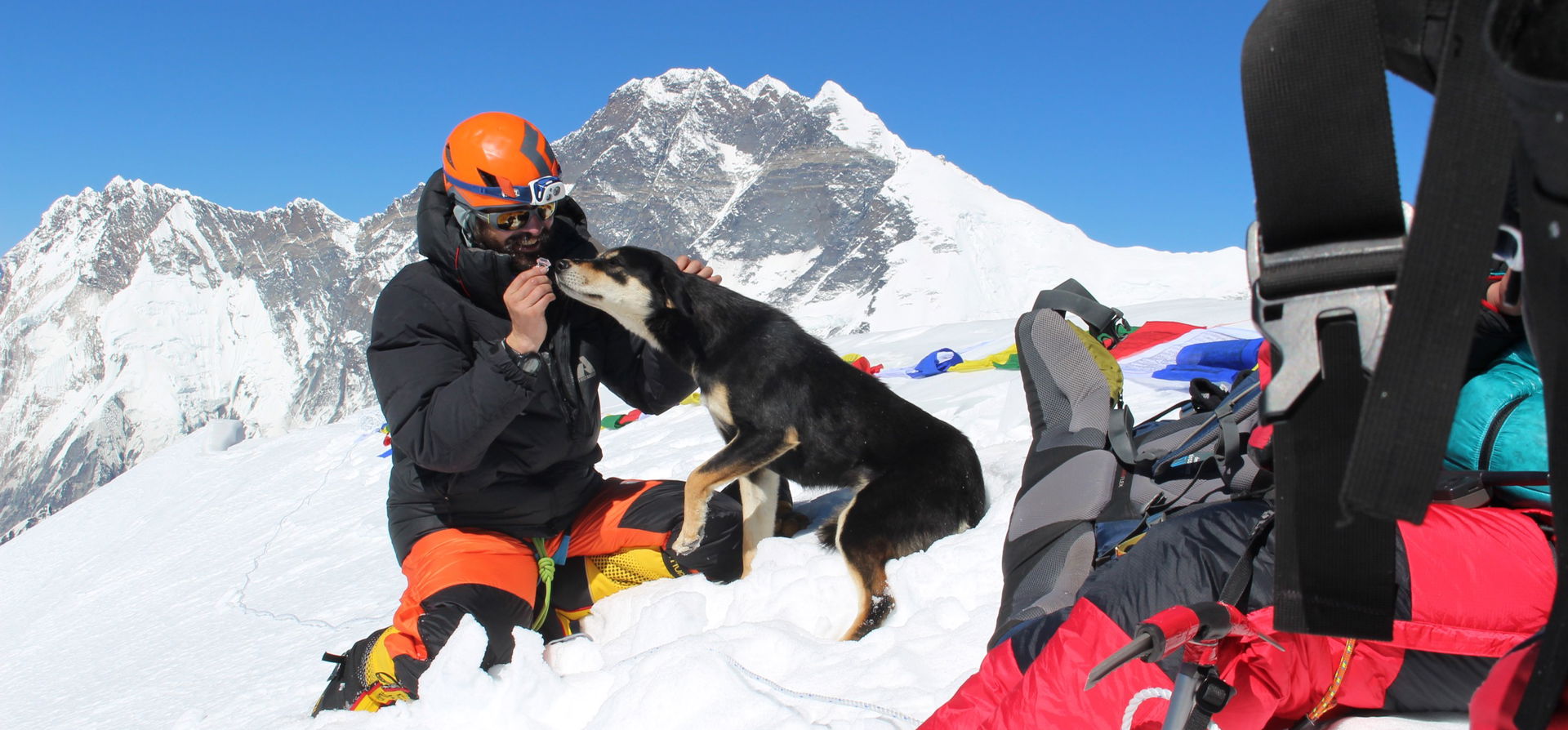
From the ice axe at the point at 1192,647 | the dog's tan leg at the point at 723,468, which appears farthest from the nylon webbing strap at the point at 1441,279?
the dog's tan leg at the point at 723,468

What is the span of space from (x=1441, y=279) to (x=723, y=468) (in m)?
2.97

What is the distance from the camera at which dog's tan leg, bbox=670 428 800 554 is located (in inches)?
136

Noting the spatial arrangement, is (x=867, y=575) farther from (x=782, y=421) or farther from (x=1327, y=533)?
(x=1327, y=533)

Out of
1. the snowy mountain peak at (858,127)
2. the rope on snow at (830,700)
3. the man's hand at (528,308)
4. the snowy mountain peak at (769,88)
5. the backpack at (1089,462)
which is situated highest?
the snowy mountain peak at (769,88)

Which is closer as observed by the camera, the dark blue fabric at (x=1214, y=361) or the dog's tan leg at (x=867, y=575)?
the dog's tan leg at (x=867, y=575)

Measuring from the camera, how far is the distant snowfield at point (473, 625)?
2232 mm

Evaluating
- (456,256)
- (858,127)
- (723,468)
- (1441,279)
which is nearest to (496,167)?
(456,256)

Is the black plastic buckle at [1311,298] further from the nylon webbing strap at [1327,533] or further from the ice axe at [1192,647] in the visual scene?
the ice axe at [1192,647]

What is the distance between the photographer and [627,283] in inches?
146

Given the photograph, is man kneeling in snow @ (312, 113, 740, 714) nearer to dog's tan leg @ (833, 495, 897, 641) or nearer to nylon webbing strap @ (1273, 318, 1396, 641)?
dog's tan leg @ (833, 495, 897, 641)

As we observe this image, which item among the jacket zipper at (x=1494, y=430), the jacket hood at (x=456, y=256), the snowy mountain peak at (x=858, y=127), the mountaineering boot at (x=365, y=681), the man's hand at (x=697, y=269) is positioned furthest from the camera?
the snowy mountain peak at (x=858, y=127)

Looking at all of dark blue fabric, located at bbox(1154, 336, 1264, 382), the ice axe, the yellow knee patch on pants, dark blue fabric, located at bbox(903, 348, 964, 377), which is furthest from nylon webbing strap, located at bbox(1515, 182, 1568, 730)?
dark blue fabric, located at bbox(903, 348, 964, 377)

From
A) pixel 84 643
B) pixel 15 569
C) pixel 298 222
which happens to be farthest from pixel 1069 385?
pixel 298 222

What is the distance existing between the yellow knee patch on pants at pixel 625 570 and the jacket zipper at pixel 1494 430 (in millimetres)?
2681
